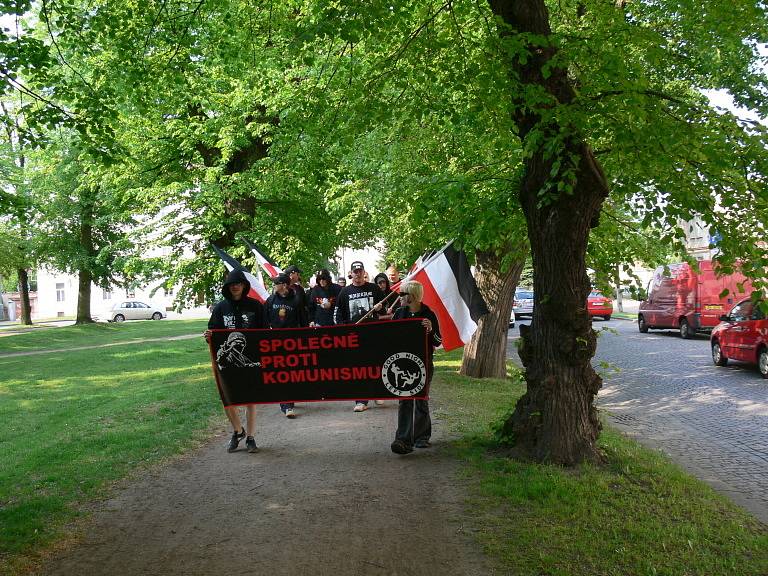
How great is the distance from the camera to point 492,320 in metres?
15.6

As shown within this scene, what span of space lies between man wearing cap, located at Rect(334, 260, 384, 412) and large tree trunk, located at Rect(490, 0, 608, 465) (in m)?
4.16

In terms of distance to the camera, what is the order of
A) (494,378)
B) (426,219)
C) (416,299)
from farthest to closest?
(494,378) < (426,219) < (416,299)

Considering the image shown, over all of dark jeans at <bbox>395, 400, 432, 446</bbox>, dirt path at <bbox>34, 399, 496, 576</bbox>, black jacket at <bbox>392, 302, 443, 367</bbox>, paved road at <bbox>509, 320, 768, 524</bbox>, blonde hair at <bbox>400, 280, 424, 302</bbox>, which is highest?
blonde hair at <bbox>400, 280, 424, 302</bbox>

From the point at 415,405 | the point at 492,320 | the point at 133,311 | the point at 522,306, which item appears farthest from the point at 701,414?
the point at 133,311

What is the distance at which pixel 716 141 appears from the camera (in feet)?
21.7

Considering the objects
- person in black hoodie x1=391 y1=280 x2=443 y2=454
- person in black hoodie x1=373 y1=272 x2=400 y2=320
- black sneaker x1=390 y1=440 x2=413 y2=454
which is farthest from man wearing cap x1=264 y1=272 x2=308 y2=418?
black sneaker x1=390 y1=440 x2=413 y2=454

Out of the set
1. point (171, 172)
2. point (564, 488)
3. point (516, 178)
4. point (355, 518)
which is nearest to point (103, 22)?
point (516, 178)

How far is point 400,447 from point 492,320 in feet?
25.7

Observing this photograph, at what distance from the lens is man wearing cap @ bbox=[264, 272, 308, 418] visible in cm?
1073

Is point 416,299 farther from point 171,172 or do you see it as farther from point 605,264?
point 171,172

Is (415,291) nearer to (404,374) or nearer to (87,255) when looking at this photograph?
(404,374)

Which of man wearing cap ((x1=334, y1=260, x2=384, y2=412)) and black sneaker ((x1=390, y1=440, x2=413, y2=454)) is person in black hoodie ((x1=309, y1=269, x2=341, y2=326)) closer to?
man wearing cap ((x1=334, y1=260, x2=384, y2=412))

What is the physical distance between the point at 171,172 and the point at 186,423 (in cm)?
1214

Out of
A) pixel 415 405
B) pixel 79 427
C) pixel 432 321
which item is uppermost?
pixel 432 321
